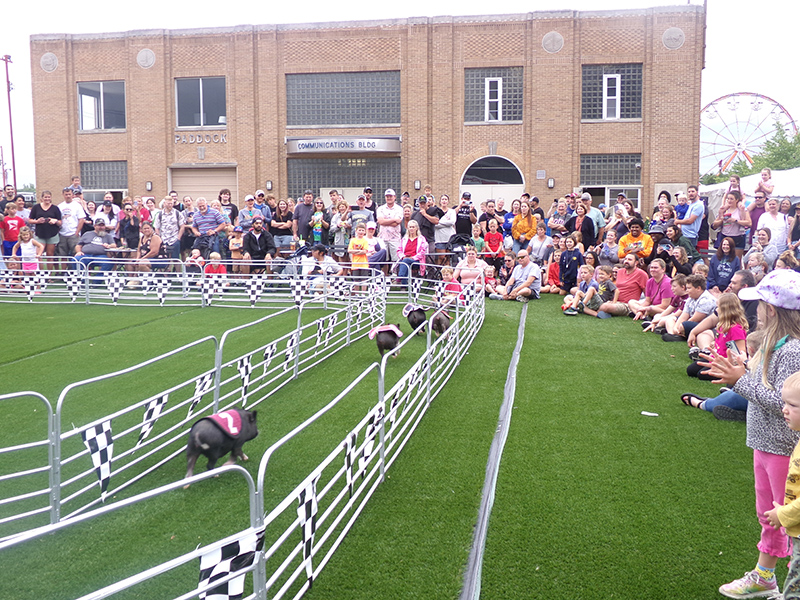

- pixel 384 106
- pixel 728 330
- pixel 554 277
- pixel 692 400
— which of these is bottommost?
pixel 692 400

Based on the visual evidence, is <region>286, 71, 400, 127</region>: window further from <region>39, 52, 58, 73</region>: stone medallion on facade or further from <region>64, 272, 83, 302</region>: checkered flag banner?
<region>64, 272, 83, 302</region>: checkered flag banner

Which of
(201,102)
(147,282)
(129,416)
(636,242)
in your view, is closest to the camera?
(129,416)

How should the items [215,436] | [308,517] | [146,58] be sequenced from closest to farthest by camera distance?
1. [308,517]
2. [215,436]
3. [146,58]

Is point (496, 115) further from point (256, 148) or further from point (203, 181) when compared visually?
point (203, 181)

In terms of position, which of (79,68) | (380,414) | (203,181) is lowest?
(380,414)

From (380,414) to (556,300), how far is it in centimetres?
1023

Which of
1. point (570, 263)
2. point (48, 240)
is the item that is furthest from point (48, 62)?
point (570, 263)

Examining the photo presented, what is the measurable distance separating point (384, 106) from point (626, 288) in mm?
16277

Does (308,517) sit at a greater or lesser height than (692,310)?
lesser

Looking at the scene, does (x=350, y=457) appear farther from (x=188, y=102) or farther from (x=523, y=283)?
(x=188, y=102)

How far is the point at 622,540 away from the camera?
14.6 ft

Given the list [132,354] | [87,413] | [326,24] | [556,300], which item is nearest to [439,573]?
[87,413]

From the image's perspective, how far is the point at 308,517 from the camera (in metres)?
3.80

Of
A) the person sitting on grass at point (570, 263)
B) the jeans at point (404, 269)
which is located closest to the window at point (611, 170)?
the person sitting on grass at point (570, 263)
